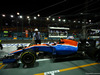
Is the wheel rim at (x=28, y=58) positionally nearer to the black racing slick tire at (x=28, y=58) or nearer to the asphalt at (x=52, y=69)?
the black racing slick tire at (x=28, y=58)

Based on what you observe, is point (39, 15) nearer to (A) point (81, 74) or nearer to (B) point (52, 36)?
(B) point (52, 36)

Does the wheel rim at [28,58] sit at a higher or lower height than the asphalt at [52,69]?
higher

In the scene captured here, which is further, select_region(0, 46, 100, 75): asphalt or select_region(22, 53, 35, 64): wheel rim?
select_region(22, 53, 35, 64): wheel rim

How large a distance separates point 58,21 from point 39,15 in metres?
4.23

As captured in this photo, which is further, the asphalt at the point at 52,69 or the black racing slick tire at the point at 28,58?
the black racing slick tire at the point at 28,58

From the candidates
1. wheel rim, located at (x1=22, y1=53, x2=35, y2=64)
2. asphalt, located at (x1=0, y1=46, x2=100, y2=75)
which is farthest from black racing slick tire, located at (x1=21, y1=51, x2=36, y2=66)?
asphalt, located at (x1=0, y1=46, x2=100, y2=75)

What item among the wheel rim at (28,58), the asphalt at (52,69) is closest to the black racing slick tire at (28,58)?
the wheel rim at (28,58)

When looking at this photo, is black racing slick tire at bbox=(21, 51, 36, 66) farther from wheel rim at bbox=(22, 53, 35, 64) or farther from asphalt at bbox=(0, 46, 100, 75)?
asphalt at bbox=(0, 46, 100, 75)

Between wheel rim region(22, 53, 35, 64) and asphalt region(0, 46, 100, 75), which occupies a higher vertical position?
wheel rim region(22, 53, 35, 64)

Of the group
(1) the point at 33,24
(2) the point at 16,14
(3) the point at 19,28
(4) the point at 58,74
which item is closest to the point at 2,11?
(2) the point at 16,14

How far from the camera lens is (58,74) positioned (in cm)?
184

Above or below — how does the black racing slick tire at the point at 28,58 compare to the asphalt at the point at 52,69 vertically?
above

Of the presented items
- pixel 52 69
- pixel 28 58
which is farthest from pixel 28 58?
pixel 52 69

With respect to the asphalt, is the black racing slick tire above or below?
above
